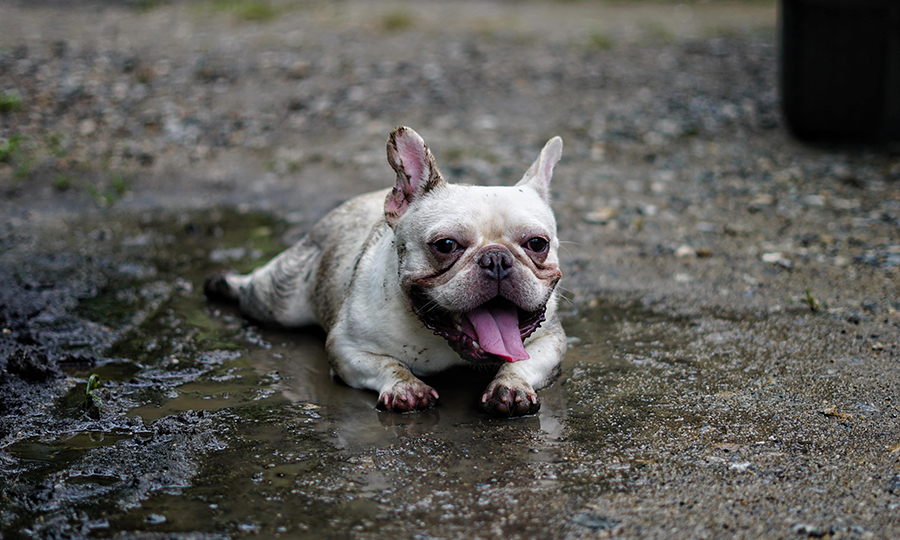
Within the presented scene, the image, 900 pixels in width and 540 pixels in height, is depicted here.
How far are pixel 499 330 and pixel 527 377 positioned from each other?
1.36 feet

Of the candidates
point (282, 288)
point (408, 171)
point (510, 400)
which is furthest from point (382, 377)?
point (282, 288)

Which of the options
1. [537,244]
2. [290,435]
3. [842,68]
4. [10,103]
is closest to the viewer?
[290,435]

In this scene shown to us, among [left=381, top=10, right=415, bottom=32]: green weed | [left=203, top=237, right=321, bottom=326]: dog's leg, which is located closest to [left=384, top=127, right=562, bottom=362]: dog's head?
[left=203, top=237, right=321, bottom=326]: dog's leg

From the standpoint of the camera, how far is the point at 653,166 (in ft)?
25.7

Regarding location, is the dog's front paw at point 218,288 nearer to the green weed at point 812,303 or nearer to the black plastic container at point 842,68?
the green weed at point 812,303

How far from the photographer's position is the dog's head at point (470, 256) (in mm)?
3471

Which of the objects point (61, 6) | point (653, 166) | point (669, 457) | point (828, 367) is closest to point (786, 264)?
point (828, 367)

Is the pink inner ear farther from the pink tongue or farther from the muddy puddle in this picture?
the muddy puddle

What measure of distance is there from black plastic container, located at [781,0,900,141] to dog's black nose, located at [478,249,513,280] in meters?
5.93

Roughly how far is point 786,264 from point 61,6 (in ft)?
38.1

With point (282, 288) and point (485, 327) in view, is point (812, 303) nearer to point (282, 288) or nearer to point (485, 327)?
point (485, 327)

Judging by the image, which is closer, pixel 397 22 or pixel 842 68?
pixel 842 68

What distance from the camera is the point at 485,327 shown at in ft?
11.7

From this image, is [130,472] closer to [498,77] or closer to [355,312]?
[355,312]
